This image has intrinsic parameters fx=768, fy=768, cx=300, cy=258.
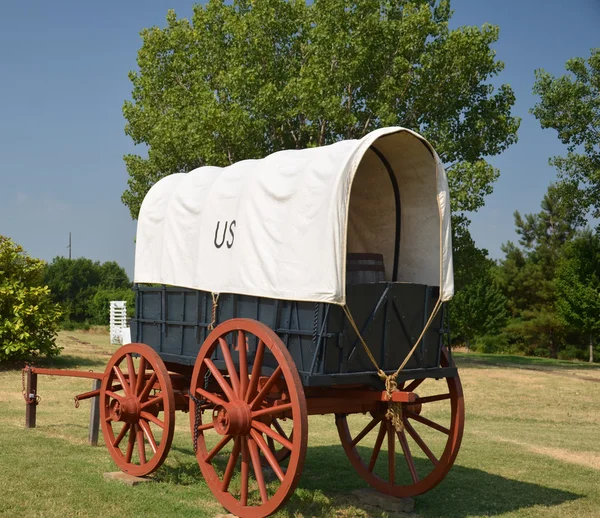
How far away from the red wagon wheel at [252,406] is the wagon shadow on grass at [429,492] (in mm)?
649

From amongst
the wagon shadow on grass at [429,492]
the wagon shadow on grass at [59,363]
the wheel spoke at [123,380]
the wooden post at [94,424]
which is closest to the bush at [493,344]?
the wagon shadow on grass at [59,363]

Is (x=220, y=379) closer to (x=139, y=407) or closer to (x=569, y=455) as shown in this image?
(x=139, y=407)

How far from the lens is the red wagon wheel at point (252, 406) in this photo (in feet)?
19.4

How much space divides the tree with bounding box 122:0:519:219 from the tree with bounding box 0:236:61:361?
6489 mm

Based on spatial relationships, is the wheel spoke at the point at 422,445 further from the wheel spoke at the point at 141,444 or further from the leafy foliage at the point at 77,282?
the leafy foliage at the point at 77,282

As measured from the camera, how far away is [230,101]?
84.9 ft

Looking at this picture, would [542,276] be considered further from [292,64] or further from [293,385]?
[293,385]

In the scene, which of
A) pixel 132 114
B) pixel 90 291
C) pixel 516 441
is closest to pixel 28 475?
pixel 516 441

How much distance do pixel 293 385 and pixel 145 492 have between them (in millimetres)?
2445

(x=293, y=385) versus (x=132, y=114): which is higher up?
(x=132, y=114)

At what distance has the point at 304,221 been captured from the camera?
6.57m

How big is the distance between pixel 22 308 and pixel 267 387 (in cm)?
1557

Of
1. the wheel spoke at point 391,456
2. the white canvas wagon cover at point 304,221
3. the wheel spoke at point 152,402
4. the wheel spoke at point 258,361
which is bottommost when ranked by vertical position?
the wheel spoke at point 391,456

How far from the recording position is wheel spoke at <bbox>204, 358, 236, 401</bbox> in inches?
264
